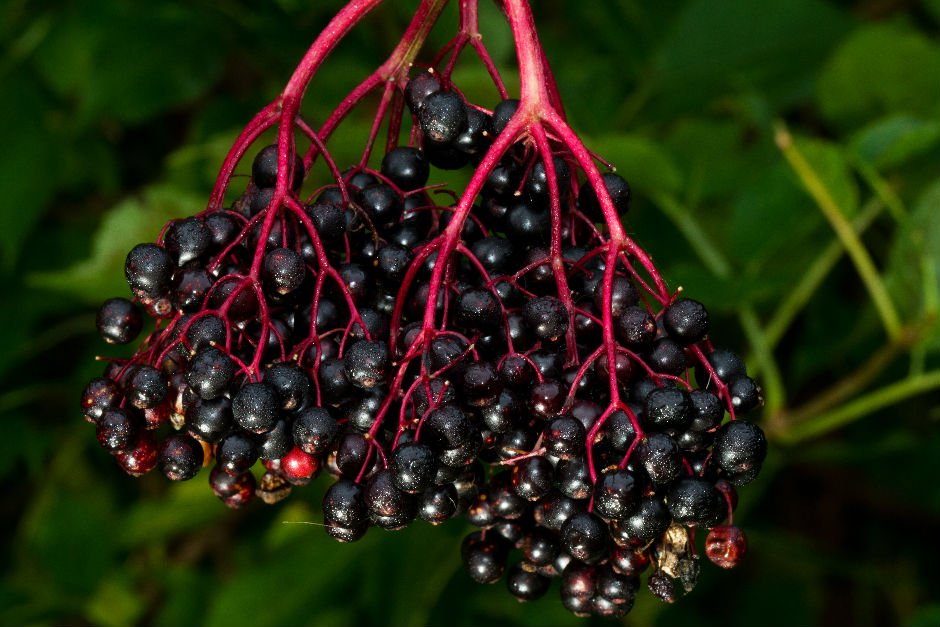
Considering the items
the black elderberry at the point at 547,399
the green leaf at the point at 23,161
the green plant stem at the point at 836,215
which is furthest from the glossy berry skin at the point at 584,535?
the green leaf at the point at 23,161

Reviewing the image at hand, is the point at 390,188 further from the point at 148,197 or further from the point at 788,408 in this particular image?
the point at 788,408

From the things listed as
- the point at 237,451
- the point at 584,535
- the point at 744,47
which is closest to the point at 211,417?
the point at 237,451

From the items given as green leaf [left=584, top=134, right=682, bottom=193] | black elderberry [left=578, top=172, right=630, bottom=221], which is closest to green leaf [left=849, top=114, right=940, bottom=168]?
green leaf [left=584, top=134, right=682, bottom=193]

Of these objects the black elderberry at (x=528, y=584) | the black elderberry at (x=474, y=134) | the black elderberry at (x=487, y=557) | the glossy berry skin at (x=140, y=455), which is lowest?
the black elderberry at (x=528, y=584)

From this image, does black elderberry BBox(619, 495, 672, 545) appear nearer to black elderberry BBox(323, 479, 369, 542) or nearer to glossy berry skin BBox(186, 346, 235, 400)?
black elderberry BBox(323, 479, 369, 542)

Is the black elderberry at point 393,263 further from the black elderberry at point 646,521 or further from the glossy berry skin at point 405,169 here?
the black elderberry at point 646,521

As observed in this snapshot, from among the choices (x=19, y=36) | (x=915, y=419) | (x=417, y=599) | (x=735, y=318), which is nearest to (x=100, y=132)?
(x=19, y=36)

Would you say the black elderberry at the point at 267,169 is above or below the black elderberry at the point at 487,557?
above
